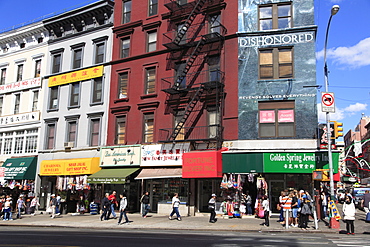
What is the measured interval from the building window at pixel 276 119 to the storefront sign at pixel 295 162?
1.47 meters

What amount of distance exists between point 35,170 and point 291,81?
22705 mm

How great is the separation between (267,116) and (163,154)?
25.1 ft

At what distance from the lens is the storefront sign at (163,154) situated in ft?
78.3

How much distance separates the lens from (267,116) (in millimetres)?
21953

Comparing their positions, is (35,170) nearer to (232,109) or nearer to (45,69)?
(45,69)

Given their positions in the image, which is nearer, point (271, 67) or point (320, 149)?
point (320, 149)

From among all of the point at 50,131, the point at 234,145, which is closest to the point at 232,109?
the point at 234,145

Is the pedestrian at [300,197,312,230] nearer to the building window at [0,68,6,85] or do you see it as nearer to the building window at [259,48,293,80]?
Answer: the building window at [259,48,293,80]

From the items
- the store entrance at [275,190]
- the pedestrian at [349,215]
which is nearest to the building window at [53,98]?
the store entrance at [275,190]

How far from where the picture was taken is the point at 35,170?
30.7 m

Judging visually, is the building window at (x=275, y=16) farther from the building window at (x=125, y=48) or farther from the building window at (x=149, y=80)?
the building window at (x=125, y=48)

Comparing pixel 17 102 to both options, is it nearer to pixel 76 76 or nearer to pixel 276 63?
pixel 76 76

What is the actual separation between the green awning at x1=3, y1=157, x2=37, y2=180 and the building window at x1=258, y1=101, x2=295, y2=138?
2027cm

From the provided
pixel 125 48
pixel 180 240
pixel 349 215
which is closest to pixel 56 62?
pixel 125 48
